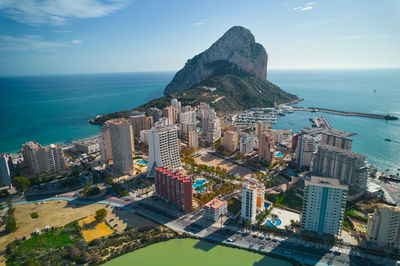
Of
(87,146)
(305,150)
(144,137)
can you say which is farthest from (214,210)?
(87,146)

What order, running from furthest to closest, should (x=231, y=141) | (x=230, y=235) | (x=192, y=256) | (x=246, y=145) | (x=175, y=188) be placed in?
(x=231, y=141)
(x=246, y=145)
(x=175, y=188)
(x=230, y=235)
(x=192, y=256)

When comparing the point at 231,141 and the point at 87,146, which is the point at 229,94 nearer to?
the point at 231,141

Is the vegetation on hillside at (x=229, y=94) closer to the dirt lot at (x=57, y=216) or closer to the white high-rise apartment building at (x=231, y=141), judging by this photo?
the white high-rise apartment building at (x=231, y=141)

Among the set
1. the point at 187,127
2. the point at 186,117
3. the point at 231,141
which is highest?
the point at 186,117

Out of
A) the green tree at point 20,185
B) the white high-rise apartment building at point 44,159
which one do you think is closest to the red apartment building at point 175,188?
the green tree at point 20,185

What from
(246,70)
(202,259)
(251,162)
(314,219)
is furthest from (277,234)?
(246,70)

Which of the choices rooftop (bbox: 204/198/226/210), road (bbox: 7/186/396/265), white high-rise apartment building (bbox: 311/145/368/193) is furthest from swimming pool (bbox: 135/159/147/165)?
white high-rise apartment building (bbox: 311/145/368/193)
